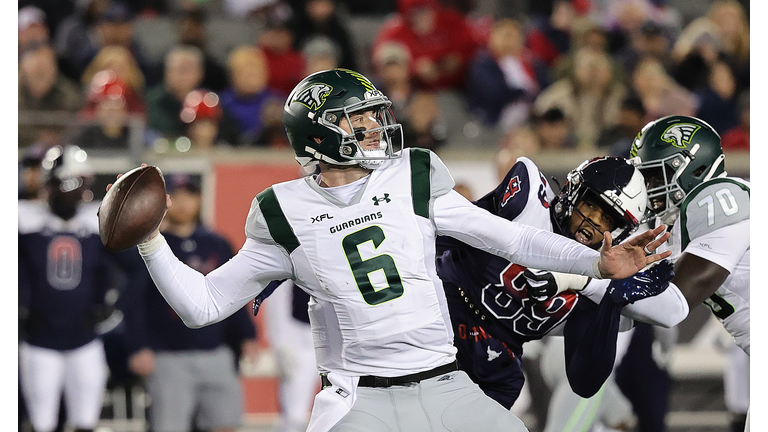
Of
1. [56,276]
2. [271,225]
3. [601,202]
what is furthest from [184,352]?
[601,202]

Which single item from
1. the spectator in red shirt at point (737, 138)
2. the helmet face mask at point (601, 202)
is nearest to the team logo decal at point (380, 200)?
the helmet face mask at point (601, 202)

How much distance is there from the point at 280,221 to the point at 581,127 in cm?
670

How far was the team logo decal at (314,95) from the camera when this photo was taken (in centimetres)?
356

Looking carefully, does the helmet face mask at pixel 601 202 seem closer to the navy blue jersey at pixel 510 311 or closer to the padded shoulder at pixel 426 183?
the navy blue jersey at pixel 510 311

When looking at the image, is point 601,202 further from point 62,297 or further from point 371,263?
point 62,297

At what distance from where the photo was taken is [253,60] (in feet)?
30.3

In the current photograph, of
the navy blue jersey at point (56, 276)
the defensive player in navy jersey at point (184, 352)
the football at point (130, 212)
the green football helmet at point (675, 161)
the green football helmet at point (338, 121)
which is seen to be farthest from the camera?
the navy blue jersey at point (56, 276)

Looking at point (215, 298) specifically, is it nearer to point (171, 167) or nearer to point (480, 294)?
point (480, 294)

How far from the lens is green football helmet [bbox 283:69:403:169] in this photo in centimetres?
350

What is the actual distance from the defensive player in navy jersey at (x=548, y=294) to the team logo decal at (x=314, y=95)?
833mm

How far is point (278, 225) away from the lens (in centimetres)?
343

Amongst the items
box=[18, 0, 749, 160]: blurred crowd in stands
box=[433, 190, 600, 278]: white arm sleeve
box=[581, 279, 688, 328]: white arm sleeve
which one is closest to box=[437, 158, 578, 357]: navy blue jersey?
box=[581, 279, 688, 328]: white arm sleeve

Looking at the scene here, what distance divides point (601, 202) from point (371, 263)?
102 cm

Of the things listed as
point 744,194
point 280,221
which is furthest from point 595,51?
point 280,221
